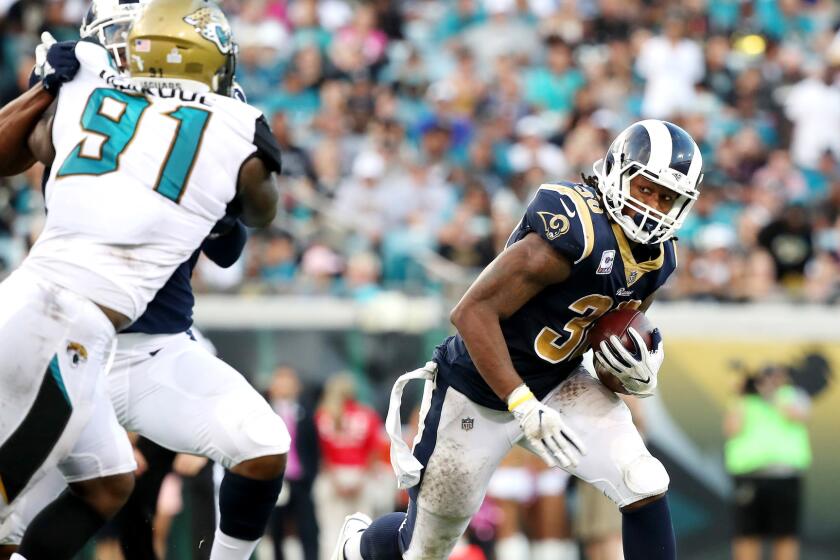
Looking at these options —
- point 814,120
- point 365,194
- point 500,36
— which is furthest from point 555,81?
point 365,194

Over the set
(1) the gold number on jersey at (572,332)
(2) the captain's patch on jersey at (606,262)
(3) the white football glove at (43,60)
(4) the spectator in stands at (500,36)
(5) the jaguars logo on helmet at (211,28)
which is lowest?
(4) the spectator in stands at (500,36)

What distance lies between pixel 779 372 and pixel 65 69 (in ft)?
22.4

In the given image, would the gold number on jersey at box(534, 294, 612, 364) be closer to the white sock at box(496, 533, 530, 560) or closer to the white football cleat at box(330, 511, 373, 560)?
the white football cleat at box(330, 511, 373, 560)

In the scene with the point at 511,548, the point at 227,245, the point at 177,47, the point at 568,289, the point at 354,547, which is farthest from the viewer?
the point at 511,548

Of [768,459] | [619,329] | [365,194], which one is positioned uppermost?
[619,329]

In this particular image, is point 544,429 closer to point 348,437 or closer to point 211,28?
point 211,28

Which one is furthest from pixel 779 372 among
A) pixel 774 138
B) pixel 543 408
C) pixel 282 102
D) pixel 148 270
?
pixel 148 270

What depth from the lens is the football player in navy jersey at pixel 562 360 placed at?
5023 millimetres

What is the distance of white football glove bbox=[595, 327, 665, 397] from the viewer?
5172mm

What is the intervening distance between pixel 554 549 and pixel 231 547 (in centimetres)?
531

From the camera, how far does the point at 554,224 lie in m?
4.99

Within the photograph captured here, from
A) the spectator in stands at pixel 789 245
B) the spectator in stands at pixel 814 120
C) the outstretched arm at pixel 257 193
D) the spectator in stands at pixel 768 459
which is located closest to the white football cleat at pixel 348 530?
the outstretched arm at pixel 257 193

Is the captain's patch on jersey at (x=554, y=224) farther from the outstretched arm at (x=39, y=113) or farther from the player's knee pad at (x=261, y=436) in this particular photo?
the outstretched arm at (x=39, y=113)

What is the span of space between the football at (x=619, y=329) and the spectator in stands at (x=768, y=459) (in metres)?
5.01
